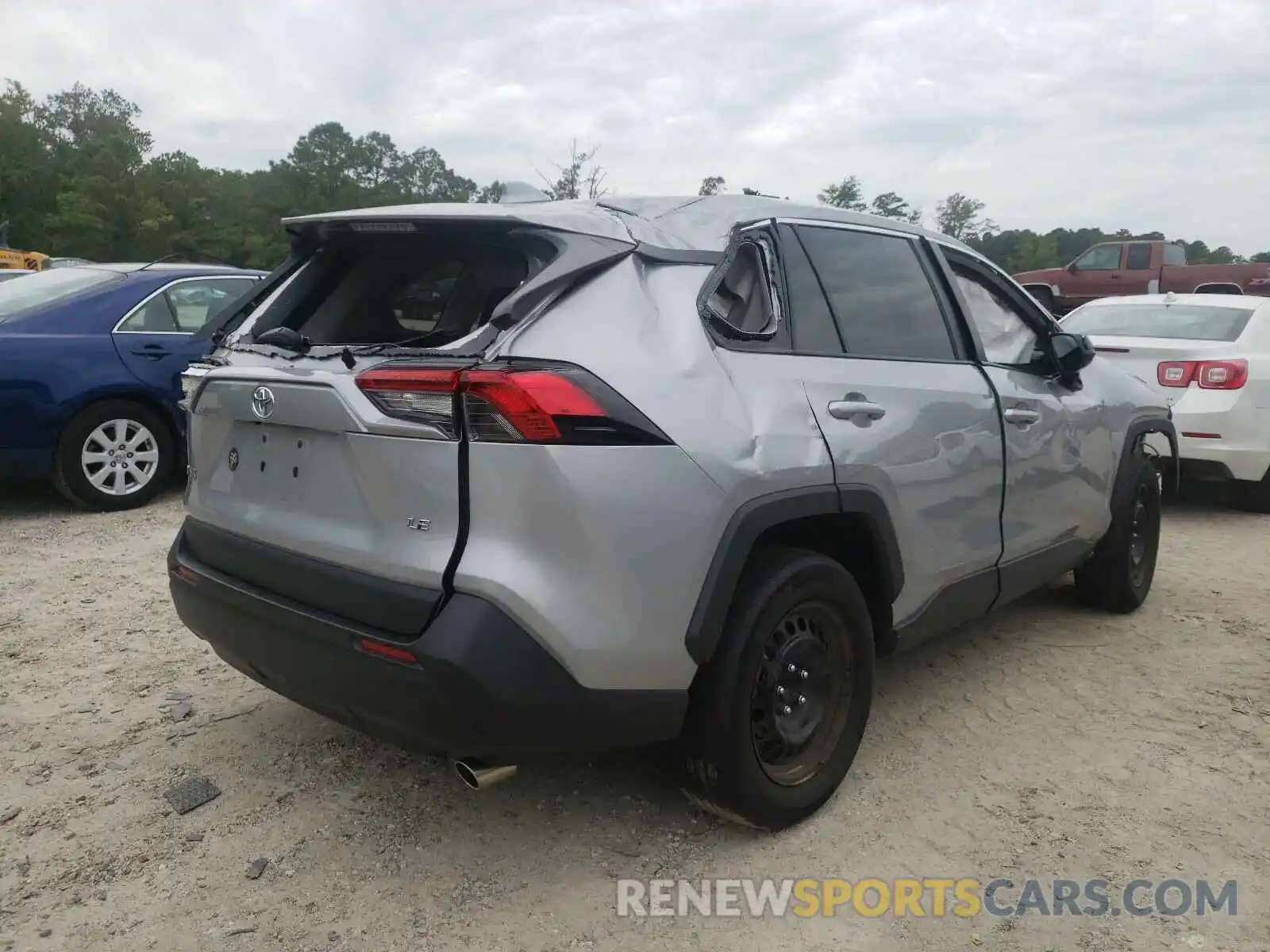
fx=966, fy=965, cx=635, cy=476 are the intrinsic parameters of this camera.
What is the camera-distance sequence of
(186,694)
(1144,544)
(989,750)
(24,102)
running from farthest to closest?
1. (24,102)
2. (1144,544)
3. (186,694)
4. (989,750)

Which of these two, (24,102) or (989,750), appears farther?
(24,102)

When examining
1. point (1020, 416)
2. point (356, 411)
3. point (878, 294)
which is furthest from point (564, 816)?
point (1020, 416)

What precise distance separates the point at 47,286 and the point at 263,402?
5.02m

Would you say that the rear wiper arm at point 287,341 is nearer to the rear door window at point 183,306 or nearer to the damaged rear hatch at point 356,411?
the damaged rear hatch at point 356,411

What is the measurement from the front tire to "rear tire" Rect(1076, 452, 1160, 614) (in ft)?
18.5

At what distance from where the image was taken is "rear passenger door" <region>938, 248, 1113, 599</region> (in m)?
3.64

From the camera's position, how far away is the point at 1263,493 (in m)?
7.14

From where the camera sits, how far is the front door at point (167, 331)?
20.6 feet

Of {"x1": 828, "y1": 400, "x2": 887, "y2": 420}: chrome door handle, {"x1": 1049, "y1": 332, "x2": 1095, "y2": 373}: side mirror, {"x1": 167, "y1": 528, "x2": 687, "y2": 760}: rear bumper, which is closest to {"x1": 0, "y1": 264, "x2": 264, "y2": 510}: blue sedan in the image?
{"x1": 167, "y1": 528, "x2": 687, "y2": 760}: rear bumper

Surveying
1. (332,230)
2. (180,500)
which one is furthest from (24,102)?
(332,230)

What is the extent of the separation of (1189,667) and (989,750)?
1387 millimetres

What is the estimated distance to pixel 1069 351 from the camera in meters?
3.96

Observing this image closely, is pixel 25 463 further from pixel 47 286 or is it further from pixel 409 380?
pixel 409 380

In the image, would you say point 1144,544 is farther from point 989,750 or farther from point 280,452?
point 280,452
